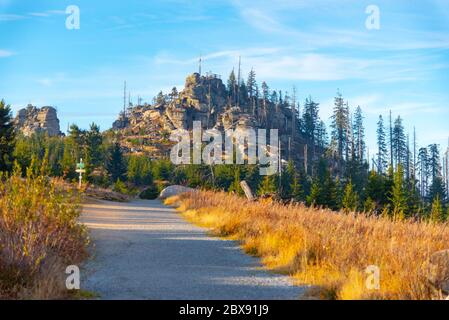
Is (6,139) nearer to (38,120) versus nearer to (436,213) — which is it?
(436,213)

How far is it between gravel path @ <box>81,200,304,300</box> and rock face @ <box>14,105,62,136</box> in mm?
147835

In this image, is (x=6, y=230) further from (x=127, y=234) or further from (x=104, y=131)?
(x=104, y=131)

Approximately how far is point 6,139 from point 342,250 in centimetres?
3948

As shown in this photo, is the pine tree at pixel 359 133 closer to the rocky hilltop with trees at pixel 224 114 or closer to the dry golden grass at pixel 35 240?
the rocky hilltop with trees at pixel 224 114

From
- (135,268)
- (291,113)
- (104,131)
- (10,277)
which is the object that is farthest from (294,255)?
(104,131)

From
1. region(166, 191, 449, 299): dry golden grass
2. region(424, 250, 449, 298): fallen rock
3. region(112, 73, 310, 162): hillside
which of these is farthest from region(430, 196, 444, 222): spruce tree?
region(112, 73, 310, 162): hillside

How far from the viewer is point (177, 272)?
764cm

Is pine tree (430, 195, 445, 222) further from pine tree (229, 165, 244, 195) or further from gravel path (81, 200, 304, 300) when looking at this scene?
pine tree (229, 165, 244, 195)

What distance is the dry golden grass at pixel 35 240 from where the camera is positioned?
5.51m

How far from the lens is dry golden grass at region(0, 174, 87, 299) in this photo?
5.51 meters

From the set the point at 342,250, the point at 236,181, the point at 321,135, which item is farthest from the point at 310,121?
the point at 342,250

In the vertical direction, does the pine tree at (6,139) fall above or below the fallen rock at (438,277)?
above

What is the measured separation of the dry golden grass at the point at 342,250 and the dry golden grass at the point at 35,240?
3.52 meters

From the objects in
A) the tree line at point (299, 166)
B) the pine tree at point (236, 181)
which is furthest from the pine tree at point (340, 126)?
the pine tree at point (236, 181)
